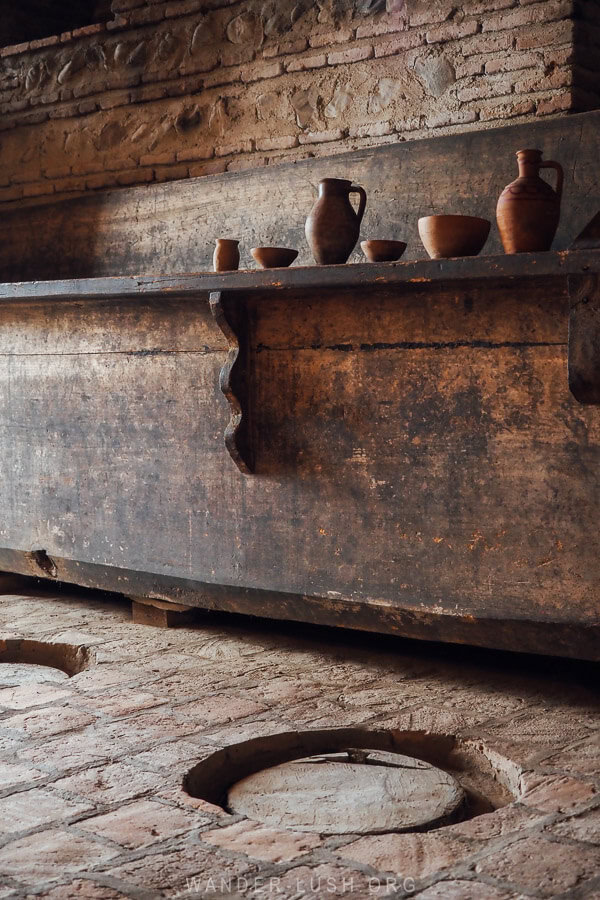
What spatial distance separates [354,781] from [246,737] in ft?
1.32

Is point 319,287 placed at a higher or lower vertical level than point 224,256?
lower

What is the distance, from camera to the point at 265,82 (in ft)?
17.6

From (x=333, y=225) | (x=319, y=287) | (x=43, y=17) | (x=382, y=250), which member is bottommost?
(x=319, y=287)

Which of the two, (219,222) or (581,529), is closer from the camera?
(581,529)

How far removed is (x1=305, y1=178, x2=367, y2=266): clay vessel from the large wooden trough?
0.15 meters

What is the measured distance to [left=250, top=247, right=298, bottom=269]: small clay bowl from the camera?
3.87 m

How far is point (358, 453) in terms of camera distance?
3.68 metres

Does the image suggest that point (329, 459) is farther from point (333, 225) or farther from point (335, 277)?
point (333, 225)

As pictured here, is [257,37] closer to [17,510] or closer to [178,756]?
[17,510]

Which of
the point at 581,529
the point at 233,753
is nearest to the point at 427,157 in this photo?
the point at 581,529

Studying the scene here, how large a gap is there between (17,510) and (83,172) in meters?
2.34

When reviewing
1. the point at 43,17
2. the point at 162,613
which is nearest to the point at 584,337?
the point at 162,613

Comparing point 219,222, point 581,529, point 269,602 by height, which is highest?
point 219,222

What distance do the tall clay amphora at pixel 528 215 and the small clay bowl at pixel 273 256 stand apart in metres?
0.97
